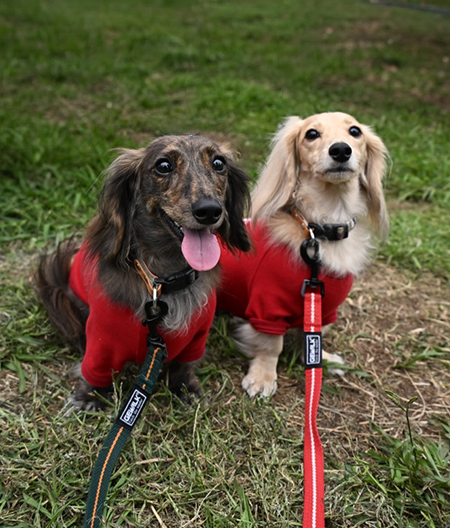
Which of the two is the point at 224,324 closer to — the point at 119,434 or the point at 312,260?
the point at 312,260

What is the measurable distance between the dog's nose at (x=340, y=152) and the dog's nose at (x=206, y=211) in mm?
798

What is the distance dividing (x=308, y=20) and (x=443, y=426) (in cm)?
985

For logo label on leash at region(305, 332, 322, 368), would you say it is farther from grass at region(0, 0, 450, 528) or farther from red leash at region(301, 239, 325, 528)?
grass at region(0, 0, 450, 528)

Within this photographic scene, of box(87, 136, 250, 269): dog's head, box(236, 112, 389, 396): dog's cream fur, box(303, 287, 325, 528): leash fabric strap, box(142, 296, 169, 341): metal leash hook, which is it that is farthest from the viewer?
box(236, 112, 389, 396): dog's cream fur

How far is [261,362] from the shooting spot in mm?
2605

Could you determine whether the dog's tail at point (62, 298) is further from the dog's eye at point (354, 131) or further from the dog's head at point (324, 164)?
the dog's eye at point (354, 131)

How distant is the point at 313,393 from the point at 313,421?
118 millimetres

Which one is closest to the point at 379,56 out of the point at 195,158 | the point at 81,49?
the point at 81,49

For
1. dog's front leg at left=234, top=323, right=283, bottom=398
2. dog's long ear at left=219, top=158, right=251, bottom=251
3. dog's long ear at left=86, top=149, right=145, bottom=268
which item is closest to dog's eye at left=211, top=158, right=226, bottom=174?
dog's long ear at left=219, top=158, right=251, bottom=251

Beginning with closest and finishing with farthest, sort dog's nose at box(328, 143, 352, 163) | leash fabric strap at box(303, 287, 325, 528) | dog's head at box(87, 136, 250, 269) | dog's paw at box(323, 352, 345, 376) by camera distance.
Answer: leash fabric strap at box(303, 287, 325, 528) → dog's head at box(87, 136, 250, 269) → dog's nose at box(328, 143, 352, 163) → dog's paw at box(323, 352, 345, 376)

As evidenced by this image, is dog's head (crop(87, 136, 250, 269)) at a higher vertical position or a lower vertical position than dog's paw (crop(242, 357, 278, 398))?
higher

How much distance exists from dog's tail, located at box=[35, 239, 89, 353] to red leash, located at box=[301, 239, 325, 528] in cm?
112

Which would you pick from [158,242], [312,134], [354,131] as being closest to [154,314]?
[158,242]

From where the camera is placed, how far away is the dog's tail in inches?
101
